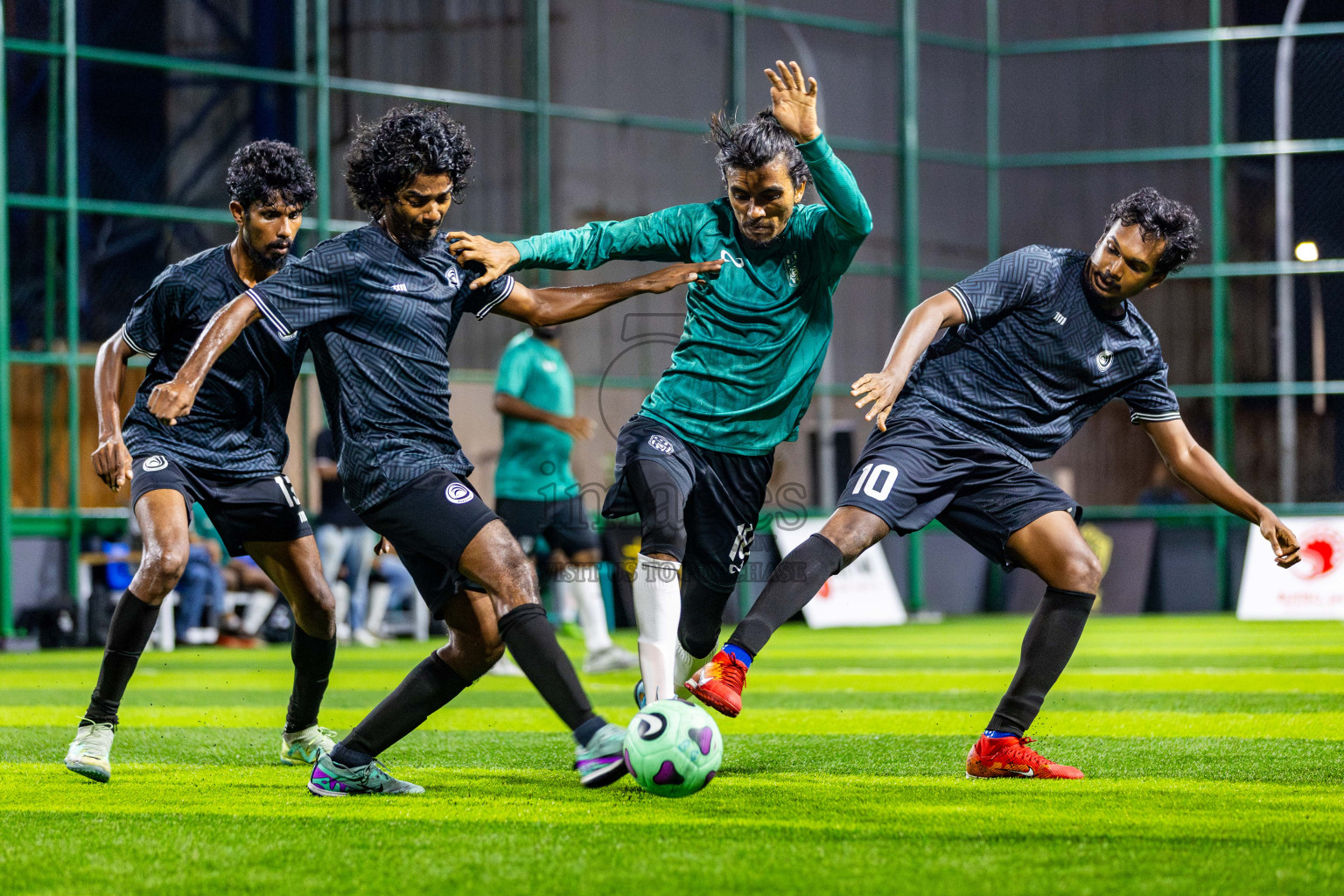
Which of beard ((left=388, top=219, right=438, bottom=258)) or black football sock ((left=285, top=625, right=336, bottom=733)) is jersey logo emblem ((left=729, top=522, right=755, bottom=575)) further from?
beard ((left=388, top=219, right=438, bottom=258))

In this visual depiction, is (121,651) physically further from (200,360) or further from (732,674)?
(732,674)

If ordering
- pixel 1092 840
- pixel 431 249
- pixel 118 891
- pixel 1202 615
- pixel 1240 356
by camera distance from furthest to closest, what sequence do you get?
1. pixel 1240 356
2. pixel 1202 615
3. pixel 431 249
4. pixel 1092 840
5. pixel 118 891

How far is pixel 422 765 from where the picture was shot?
5816mm

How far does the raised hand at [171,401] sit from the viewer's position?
14.8 ft

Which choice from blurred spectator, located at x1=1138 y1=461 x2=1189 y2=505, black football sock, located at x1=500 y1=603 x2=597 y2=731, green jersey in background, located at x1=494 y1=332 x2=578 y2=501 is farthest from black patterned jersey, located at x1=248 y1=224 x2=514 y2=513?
blurred spectator, located at x1=1138 y1=461 x2=1189 y2=505

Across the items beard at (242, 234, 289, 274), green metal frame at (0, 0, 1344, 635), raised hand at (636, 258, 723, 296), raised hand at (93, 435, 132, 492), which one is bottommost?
raised hand at (93, 435, 132, 492)

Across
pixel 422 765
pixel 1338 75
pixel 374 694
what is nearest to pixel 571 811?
pixel 422 765

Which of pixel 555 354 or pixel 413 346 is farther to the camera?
pixel 555 354

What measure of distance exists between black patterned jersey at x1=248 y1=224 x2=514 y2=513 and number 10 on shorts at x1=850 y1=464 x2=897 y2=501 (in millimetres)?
1411

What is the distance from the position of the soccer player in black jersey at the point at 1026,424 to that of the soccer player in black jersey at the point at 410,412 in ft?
3.09

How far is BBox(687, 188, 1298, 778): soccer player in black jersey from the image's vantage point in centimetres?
538

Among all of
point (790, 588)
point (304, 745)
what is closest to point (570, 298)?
point (790, 588)

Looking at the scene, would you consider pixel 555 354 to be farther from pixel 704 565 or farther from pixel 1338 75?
pixel 1338 75

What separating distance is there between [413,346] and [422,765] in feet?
5.91
